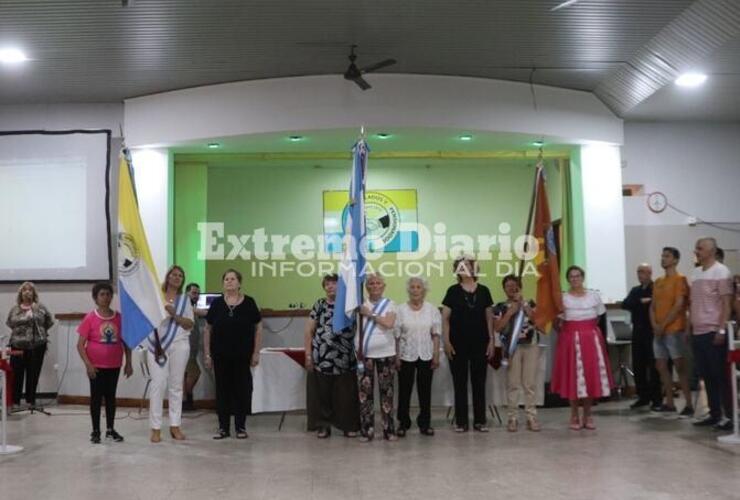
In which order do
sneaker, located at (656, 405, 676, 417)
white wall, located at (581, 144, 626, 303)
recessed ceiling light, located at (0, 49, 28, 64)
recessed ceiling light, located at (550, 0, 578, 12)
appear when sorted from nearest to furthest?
recessed ceiling light, located at (550, 0, 578, 12) < sneaker, located at (656, 405, 676, 417) < recessed ceiling light, located at (0, 49, 28, 64) < white wall, located at (581, 144, 626, 303)

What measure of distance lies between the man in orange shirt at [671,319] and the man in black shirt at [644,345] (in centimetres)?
32

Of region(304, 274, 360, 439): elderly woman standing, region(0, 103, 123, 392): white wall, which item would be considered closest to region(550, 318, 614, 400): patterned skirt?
region(304, 274, 360, 439): elderly woman standing

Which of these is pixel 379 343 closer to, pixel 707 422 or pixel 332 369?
pixel 332 369

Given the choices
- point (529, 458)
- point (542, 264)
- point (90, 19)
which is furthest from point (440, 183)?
point (529, 458)

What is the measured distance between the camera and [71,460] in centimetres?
530

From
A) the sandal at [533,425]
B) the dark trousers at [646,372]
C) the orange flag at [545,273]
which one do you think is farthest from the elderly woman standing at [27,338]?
the dark trousers at [646,372]

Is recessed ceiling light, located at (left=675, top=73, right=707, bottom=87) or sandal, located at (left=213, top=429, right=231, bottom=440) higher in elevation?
recessed ceiling light, located at (left=675, top=73, right=707, bottom=87)

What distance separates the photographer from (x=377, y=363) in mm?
5930

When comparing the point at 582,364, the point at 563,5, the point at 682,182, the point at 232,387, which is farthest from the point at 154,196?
the point at 682,182

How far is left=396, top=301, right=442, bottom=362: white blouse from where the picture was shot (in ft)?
19.6

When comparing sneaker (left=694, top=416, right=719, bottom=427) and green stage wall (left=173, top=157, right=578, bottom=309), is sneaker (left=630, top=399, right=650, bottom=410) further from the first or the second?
green stage wall (left=173, top=157, right=578, bottom=309)

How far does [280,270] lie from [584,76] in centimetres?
550

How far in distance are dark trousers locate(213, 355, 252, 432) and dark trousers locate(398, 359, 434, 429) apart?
1.25 metres

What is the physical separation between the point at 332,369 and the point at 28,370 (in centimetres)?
402
